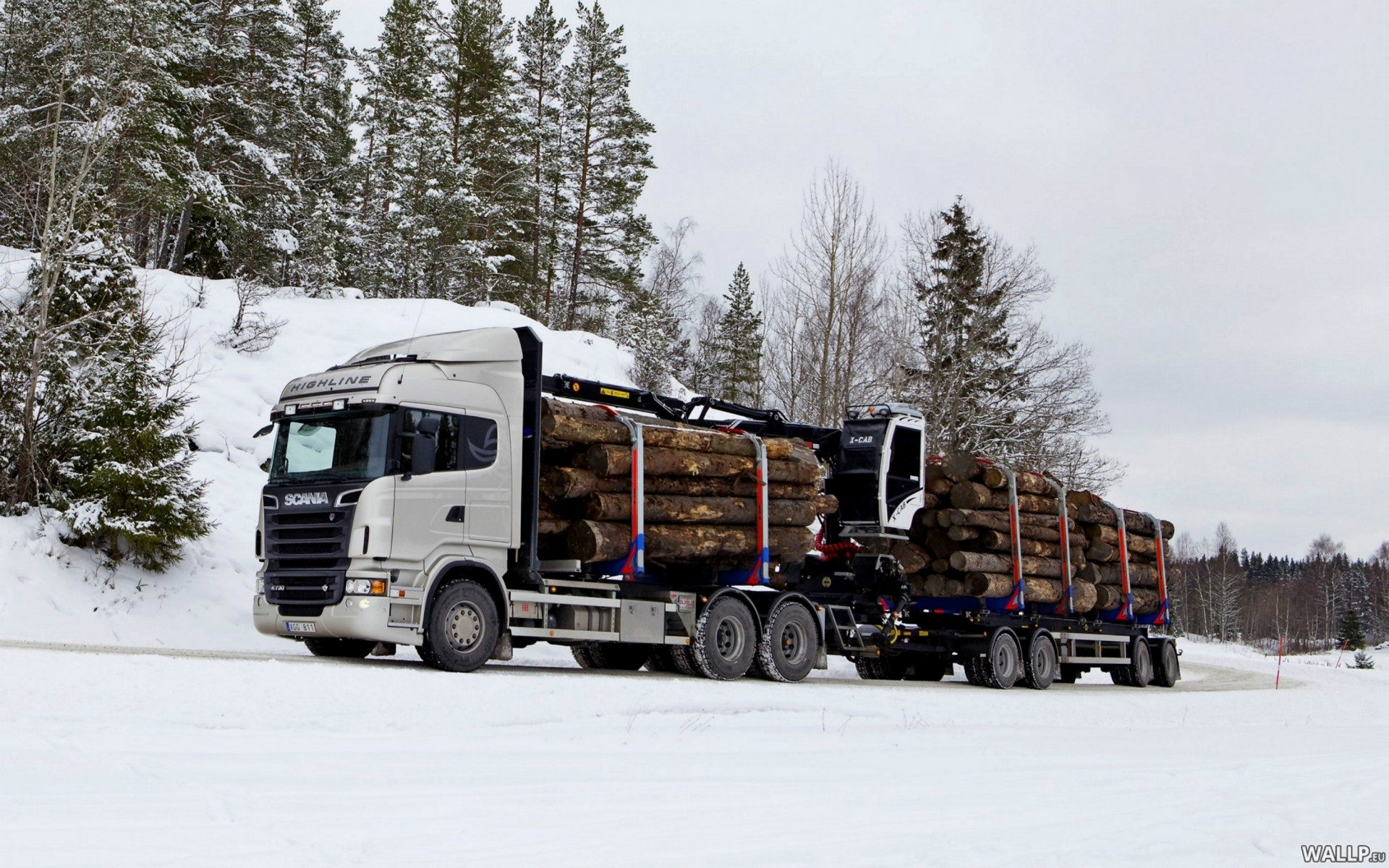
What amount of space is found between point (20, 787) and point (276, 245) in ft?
117

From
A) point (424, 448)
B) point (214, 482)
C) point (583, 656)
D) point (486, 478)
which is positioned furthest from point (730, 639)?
point (214, 482)

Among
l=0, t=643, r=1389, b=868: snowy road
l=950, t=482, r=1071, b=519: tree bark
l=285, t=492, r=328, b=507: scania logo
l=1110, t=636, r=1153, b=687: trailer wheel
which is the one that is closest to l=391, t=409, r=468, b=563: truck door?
l=285, t=492, r=328, b=507: scania logo

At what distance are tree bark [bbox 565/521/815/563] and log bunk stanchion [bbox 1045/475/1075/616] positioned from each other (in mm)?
6360

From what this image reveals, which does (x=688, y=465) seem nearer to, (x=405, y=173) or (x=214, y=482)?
(x=214, y=482)

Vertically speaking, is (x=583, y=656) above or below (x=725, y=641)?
below

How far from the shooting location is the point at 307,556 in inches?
467

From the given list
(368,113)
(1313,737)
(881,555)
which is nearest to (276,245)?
(368,113)

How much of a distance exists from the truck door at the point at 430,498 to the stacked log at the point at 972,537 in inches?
342

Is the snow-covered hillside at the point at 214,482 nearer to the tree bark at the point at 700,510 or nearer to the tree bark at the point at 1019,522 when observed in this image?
the tree bark at the point at 700,510

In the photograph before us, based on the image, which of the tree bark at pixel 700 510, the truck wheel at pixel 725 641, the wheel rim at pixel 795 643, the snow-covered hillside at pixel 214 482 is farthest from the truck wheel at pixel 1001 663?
the snow-covered hillside at pixel 214 482

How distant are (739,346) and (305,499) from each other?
4536 cm

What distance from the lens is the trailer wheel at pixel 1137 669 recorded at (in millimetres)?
22562

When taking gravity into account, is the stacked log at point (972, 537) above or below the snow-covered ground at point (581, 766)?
above

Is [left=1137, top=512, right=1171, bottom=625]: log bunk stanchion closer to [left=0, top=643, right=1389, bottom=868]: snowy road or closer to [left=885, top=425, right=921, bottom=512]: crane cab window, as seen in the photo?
[left=885, top=425, right=921, bottom=512]: crane cab window
